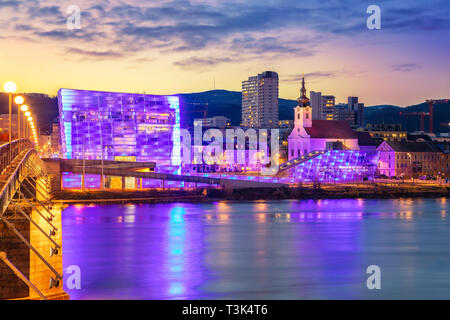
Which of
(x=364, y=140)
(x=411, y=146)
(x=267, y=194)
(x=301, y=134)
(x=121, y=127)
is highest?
(x=121, y=127)

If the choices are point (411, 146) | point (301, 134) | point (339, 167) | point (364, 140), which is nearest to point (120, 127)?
point (339, 167)

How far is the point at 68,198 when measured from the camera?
4919cm

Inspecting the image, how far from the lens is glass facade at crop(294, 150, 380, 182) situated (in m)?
69.8

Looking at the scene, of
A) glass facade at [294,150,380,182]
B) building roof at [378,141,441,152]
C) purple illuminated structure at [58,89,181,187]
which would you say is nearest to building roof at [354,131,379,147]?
building roof at [378,141,441,152]

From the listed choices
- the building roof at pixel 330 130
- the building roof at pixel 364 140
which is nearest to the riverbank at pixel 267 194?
the building roof at pixel 330 130

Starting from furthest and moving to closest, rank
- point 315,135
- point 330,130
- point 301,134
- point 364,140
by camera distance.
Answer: point 364,140
point 330,130
point 301,134
point 315,135

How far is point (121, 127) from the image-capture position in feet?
200

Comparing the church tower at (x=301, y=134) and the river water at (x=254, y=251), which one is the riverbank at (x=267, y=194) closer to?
the river water at (x=254, y=251)

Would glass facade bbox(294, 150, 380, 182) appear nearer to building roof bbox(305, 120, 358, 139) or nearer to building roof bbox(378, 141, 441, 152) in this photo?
building roof bbox(378, 141, 441, 152)

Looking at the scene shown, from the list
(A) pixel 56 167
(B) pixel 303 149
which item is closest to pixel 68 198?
(A) pixel 56 167

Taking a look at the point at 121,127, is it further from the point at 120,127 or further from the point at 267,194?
the point at 267,194

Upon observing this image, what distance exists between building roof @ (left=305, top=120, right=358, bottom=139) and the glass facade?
12.4m

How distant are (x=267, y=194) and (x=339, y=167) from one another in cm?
1722

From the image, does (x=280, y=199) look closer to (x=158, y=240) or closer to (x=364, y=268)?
(x=158, y=240)
